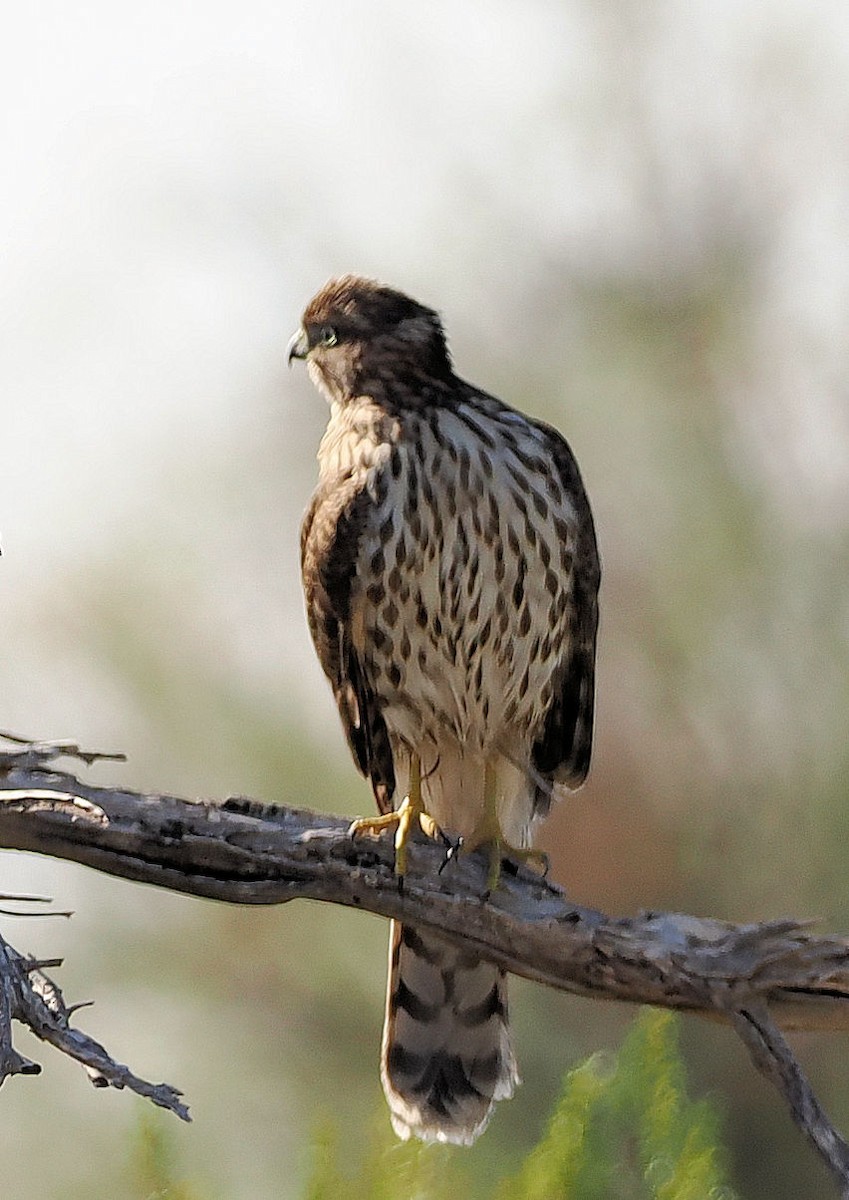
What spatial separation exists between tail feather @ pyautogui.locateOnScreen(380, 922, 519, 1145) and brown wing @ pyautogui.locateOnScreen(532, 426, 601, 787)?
0.49 m

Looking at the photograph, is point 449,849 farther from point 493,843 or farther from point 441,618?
point 441,618

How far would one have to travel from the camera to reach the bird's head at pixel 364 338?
13.7 ft

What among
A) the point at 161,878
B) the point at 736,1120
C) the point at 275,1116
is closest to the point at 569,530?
the point at 161,878

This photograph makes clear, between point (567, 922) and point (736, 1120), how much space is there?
4.03 metres

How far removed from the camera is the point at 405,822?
3.62 m

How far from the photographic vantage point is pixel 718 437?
27.2 ft

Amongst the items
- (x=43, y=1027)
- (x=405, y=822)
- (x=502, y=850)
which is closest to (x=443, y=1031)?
(x=502, y=850)

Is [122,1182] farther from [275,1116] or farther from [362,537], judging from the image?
[362,537]

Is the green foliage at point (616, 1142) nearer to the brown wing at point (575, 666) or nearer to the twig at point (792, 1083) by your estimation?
the twig at point (792, 1083)

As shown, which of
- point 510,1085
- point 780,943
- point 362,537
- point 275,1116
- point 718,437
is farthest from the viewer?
point 718,437

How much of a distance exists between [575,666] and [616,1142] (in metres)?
1.06

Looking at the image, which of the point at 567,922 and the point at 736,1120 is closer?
the point at 567,922

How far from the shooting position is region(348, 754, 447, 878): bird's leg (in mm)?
3438

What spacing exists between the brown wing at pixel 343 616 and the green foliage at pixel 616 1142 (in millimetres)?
924
